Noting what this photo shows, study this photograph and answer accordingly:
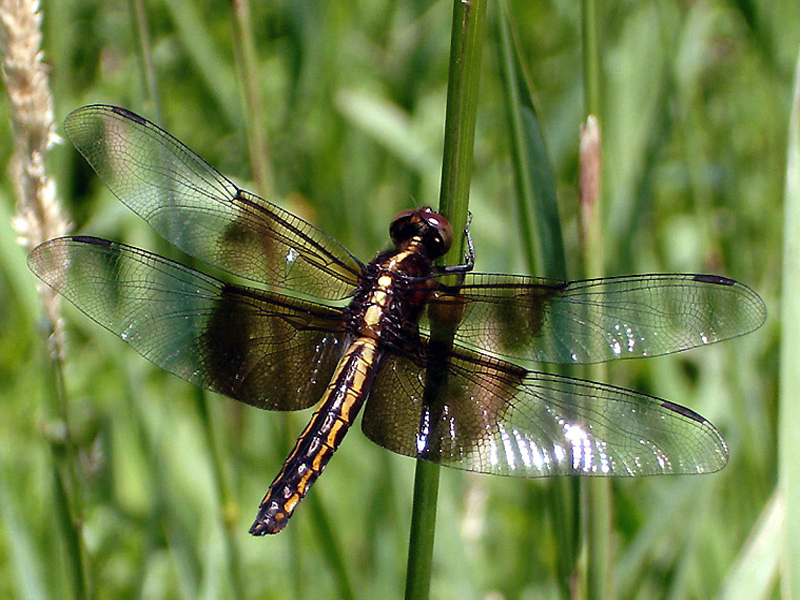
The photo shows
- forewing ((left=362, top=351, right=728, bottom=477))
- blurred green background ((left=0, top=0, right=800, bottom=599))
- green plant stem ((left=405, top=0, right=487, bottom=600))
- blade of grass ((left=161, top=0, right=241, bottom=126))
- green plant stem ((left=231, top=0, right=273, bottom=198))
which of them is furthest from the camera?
blade of grass ((left=161, top=0, right=241, bottom=126))

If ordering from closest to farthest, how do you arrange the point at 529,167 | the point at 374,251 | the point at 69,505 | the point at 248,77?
the point at 529,167 → the point at 69,505 → the point at 248,77 → the point at 374,251

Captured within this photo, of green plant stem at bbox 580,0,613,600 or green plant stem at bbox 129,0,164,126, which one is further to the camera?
green plant stem at bbox 129,0,164,126

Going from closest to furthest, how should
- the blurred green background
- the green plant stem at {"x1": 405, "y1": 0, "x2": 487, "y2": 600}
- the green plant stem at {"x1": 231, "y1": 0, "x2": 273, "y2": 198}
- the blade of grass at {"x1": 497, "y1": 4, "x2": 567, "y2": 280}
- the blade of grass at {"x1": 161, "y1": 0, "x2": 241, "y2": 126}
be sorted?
the green plant stem at {"x1": 405, "y1": 0, "x2": 487, "y2": 600} < the blade of grass at {"x1": 497, "y1": 4, "x2": 567, "y2": 280} < the green plant stem at {"x1": 231, "y1": 0, "x2": 273, "y2": 198} < the blurred green background < the blade of grass at {"x1": 161, "y1": 0, "x2": 241, "y2": 126}

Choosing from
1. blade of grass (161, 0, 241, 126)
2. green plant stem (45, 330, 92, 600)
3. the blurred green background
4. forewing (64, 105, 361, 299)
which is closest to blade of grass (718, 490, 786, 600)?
the blurred green background

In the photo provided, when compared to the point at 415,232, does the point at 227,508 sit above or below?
below

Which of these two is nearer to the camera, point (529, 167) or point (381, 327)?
point (529, 167)

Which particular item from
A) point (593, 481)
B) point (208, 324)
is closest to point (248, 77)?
point (208, 324)

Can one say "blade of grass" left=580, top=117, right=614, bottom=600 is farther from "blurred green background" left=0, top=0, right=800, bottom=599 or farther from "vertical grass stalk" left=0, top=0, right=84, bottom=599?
"vertical grass stalk" left=0, top=0, right=84, bottom=599

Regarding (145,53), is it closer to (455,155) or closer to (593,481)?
(455,155)
